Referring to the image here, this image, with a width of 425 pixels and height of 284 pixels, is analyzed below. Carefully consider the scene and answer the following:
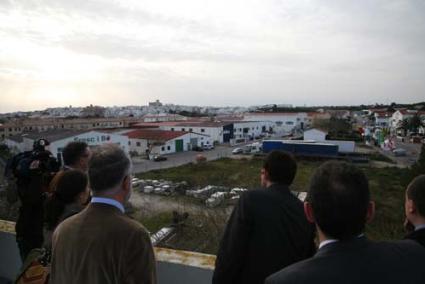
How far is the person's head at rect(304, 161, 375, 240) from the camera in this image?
2.92 feet

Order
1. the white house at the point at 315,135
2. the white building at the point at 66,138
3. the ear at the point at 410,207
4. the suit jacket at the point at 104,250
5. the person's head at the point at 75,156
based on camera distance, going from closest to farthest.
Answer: the suit jacket at the point at 104,250, the ear at the point at 410,207, the person's head at the point at 75,156, the white building at the point at 66,138, the white house at the point at 315,135

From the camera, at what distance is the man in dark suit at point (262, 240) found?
1452 mm

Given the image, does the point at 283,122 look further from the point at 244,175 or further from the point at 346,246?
the point at 346,246

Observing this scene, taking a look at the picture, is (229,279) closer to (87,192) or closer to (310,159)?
(87,192)

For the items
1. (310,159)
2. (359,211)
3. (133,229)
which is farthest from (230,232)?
(310,159)

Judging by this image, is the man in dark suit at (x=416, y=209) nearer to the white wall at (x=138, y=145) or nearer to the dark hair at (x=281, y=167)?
the dark hair at (x=281, y=167)

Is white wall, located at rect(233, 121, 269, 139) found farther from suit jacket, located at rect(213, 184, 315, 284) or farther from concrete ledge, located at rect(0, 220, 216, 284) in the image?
suit jacket, located at rect(213, 184, 315, 284)

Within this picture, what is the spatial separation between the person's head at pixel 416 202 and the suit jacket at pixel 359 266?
57 centimetres

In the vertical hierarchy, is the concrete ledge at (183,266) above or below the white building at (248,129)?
above

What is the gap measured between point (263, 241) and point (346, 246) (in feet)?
2.08

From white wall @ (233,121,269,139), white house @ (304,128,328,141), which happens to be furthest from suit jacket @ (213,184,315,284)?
white wall @ (233,121,269,139)

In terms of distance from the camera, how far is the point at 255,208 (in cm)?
148

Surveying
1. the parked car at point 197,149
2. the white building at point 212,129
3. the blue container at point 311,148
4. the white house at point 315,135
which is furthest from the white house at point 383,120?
the parked car at point 197,149

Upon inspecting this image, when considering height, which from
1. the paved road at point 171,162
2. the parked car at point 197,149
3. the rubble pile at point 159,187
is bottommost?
the paved road at point 171,162
